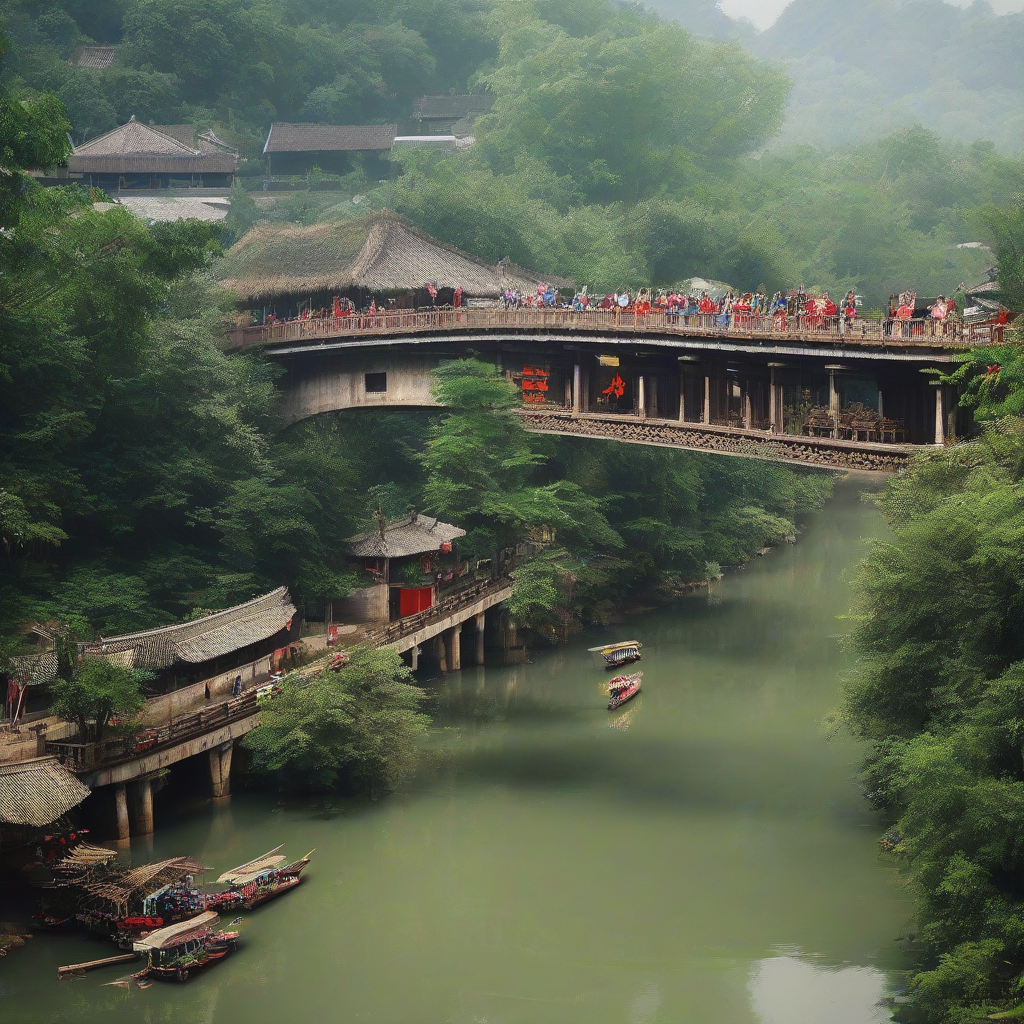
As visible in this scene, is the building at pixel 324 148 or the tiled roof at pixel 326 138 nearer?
the tiled roof at pixel 326 138

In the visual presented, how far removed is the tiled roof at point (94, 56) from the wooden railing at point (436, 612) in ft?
190

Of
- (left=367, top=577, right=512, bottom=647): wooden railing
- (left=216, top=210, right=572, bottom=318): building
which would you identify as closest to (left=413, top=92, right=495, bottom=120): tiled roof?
(left=216, top=210, right=572, bottom=318): building

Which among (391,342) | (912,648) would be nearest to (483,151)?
(391,342)

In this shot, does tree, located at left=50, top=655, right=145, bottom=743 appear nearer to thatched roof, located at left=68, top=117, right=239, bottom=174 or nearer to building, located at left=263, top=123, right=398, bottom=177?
thatched roof, located at left=68, top=117, right=239, bottom=174

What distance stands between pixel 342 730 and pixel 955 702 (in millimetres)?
15156

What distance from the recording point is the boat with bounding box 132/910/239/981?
3012 cm

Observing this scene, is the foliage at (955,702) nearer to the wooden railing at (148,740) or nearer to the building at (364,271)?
the wooden railing at (148,740)

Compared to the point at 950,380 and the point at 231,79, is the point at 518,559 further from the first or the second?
the point at 231,79

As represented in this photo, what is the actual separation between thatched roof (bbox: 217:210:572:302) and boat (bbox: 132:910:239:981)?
3174cm

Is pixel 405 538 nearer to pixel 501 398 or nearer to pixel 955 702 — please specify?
pixel 501 398

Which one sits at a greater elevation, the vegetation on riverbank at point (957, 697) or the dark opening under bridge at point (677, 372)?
the dark opening under bridge at point (677, 372)

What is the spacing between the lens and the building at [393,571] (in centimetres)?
5141

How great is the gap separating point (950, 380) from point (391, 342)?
79.6 feet

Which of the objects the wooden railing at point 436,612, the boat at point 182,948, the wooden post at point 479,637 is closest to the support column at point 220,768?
the wooden railing at point 436,612
